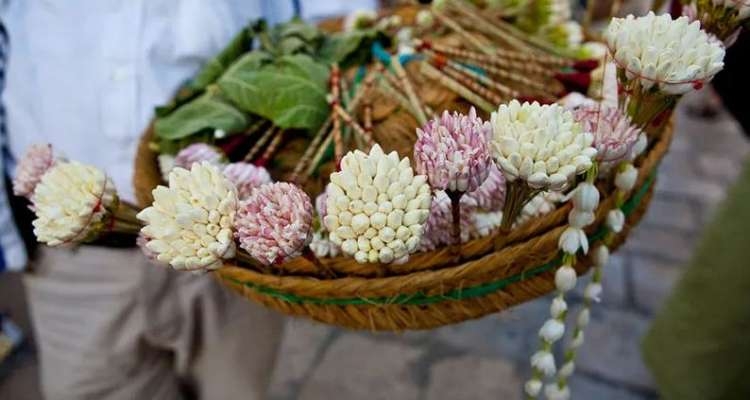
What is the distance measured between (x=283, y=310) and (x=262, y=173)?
131 millimetres

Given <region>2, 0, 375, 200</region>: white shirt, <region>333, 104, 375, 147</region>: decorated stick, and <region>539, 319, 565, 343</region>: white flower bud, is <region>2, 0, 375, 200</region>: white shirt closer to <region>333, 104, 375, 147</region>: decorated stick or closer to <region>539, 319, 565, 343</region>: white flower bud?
<region>333, 104, 375, 147</region>: decorated stick

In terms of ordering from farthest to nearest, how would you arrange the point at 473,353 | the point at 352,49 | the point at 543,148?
the point at 473,353 → the point at 352,49 → the point at 543,148

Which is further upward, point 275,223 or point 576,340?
point 275,223

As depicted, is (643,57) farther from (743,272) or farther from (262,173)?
(743,272)

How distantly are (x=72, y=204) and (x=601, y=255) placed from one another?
1.45 feet

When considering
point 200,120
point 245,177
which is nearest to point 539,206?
point 245,177

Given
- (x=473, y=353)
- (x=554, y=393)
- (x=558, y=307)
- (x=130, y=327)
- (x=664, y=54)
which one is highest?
(x=664, y=54)

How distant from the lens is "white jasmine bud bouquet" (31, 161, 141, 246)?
419mm

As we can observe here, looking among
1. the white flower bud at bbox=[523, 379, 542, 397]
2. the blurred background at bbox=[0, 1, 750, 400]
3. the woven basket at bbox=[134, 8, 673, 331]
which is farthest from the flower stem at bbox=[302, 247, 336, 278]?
the blurred background at bbox=[0, 1, 750, 400]

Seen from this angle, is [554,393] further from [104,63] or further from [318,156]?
[104,63]

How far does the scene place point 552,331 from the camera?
469 millimetres

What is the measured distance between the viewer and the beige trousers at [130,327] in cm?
86

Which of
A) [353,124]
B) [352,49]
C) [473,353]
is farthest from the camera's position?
[473,353]

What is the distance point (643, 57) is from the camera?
37 cm
